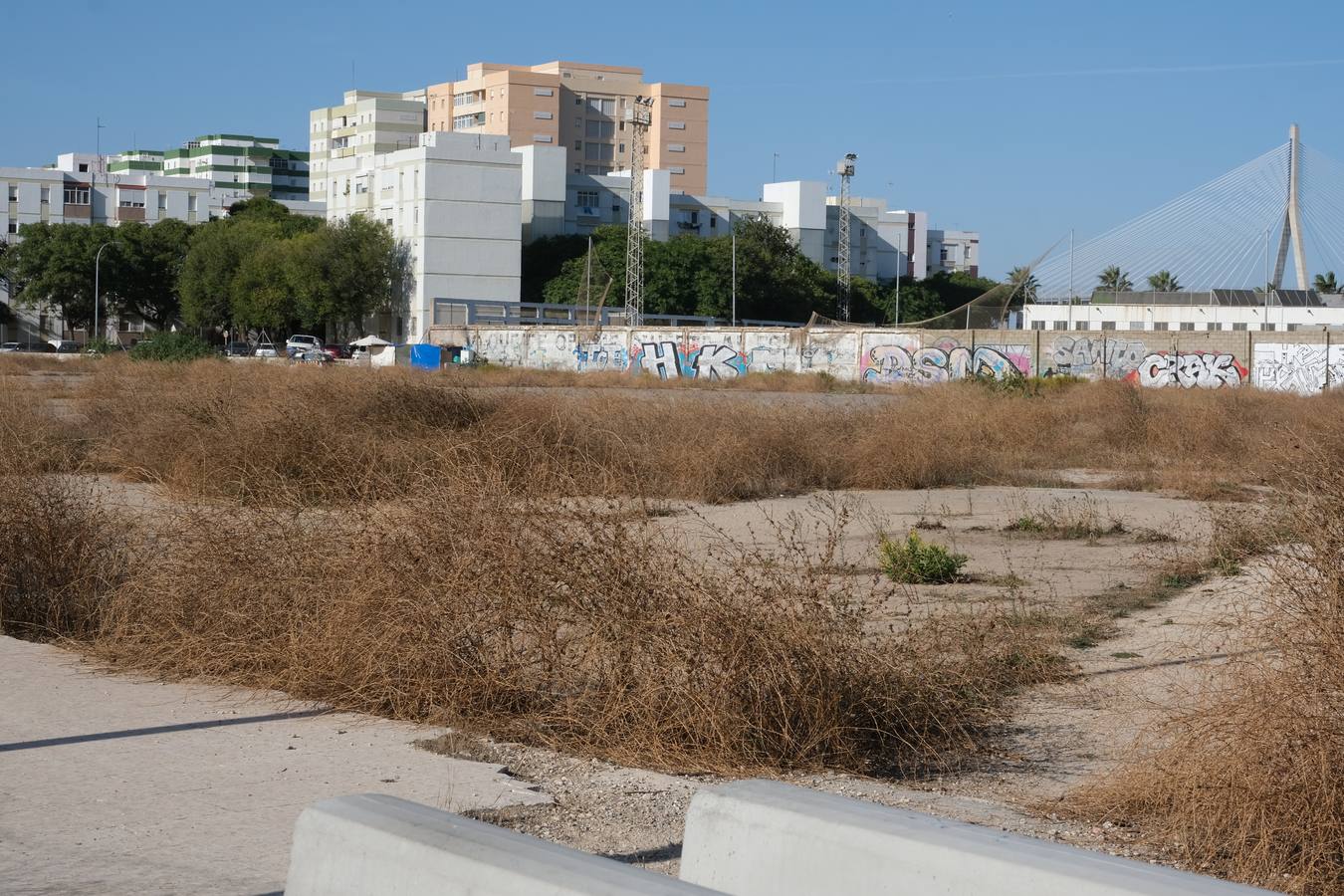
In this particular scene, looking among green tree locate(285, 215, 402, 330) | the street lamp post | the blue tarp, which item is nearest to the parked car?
green tree locate(285, 215, 402, 330)

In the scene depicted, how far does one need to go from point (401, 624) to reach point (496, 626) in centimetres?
45

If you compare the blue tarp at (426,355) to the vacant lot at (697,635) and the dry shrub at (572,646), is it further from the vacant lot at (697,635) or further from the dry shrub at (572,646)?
the dry shrub at (572,646)

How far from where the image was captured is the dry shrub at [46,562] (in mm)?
8516

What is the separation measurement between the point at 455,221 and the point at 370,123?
50.9m

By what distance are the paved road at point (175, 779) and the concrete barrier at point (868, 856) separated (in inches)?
61.8

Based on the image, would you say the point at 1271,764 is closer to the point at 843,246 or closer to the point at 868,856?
the point at 868,856

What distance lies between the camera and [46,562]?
28.6 ft

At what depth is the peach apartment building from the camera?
125250 millimetres

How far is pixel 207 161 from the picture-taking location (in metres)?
154

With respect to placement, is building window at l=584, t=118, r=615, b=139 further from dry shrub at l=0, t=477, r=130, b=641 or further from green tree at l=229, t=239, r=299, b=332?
dry shrub at l=0, t=477, r=130, b=641

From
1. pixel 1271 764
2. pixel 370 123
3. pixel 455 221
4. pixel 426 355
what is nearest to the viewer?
pixel 1271 764

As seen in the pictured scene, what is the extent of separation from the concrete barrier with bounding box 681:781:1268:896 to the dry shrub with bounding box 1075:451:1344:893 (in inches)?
68.2

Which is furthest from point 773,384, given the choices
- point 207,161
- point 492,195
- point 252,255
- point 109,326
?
point 207,161

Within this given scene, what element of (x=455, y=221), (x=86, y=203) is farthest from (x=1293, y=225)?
(x=86, y=203)
